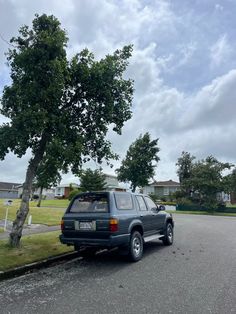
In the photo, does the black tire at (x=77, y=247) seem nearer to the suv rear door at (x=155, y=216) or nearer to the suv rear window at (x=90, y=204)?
the suv rear window at (x=90, y=204)

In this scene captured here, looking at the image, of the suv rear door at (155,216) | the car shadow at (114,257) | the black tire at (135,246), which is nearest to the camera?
the black tire at (135,246)

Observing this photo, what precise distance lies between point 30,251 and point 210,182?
33752 millimetres

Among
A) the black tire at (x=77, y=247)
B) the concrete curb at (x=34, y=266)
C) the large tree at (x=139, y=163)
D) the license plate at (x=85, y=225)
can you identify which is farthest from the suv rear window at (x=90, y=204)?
the large tree at (x=139, y=163)

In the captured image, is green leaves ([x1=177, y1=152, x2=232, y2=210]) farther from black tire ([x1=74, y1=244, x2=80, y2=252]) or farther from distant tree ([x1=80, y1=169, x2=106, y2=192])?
black tire ([x1=74, y1=244, x2=80, y2=252])

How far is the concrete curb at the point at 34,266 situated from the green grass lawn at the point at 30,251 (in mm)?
167

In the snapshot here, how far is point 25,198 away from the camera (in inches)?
376

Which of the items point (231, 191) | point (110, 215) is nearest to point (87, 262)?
point (110, 215)

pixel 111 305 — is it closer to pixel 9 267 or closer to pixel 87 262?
pixel 9 267

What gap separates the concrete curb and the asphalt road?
0.23 metres

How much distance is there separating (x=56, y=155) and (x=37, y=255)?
2896 millimetres

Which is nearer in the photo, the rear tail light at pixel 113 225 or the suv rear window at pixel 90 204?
the rear tail light at pixel 113 225

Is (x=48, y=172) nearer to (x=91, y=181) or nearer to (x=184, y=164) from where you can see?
(x=91, y=181)

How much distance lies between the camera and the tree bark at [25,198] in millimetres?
9281

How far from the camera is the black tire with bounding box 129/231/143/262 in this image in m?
8.40
